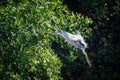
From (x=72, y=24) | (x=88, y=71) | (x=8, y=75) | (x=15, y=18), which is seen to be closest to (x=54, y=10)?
(x=72, y=24)

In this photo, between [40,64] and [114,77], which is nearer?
[40,64]

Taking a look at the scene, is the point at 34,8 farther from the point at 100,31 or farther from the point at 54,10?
the point at 100,31

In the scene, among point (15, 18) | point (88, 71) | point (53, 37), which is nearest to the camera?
point (15, 18)

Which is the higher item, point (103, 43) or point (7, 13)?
point (7, 13)

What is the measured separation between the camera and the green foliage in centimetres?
536

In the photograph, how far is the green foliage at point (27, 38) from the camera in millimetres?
5359

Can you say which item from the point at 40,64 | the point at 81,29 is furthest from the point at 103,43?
the point at 40,64

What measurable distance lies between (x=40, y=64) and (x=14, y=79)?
0.48 metres

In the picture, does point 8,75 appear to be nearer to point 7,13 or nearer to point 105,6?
point 7,13

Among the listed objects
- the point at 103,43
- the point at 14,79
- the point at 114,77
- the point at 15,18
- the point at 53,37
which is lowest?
the point at 114,77

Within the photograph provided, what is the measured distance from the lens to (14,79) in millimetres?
Answer: 5633

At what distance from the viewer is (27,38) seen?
5379mm

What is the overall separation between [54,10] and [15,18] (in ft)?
3.03

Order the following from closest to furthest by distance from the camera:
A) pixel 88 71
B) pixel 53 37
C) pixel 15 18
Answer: pixel 15 18 < pixel 53 37 < pixel 88 71
